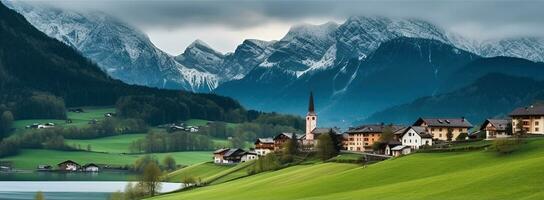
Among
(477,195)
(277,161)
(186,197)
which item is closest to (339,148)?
(277,161)

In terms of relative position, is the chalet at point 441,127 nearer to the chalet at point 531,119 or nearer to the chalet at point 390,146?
the chalet at point 390,146

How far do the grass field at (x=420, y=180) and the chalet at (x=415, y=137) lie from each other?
24.1 m

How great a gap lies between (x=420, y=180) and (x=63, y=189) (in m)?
88.1

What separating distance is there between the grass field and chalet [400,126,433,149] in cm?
2411

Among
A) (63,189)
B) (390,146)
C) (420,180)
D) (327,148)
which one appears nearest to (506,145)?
(420,180)

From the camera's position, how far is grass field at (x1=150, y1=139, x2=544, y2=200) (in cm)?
8138

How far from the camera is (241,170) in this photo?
179 meters

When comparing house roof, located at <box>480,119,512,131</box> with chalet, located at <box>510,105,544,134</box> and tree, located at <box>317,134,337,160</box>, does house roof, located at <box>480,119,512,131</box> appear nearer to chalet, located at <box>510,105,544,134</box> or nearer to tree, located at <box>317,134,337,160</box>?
chalet, located at <box>510,105,544,134</box>

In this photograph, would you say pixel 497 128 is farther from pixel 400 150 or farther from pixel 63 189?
pixel 63 189

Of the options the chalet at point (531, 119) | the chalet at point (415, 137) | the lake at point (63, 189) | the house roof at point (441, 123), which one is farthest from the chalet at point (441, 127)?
the lake at point (63, 189)

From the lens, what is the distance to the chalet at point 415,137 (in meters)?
154

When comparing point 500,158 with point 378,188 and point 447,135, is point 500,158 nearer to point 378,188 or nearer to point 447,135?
point 378,188

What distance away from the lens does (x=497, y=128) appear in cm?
14588

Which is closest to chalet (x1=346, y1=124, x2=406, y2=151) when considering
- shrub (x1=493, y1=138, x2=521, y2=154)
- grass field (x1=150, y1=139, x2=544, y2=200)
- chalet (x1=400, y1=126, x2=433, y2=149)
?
chalet (x1=400, y1=126, x2=433, y2=149)
